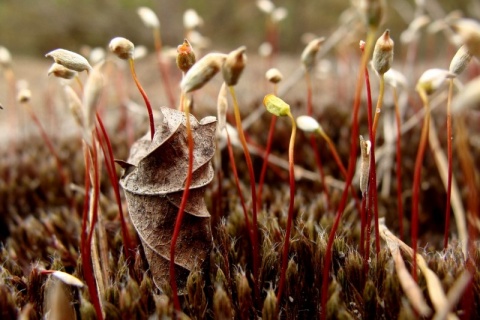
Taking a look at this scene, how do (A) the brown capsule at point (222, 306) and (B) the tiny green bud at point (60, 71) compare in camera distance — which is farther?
(B) the tiny green bud at point (60, 71)

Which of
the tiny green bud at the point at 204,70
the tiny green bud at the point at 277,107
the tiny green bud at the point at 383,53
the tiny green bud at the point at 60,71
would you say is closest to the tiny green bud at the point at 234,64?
the tiny green bud at the point at 204,70

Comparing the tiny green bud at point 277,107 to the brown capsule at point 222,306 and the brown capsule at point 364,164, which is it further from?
the brown capsule at point 222,306

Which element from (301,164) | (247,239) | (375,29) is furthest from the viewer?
(301,164)

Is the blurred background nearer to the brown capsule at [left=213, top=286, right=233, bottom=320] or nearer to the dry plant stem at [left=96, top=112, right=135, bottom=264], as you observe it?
the dry plant stem at [left=96, top=112, right=135, bottom=264]

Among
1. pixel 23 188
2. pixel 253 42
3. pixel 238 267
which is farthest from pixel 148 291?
pixel 253 42

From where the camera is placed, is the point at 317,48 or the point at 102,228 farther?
the point at 317,48

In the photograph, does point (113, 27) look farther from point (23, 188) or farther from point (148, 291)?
point (148, 291)
